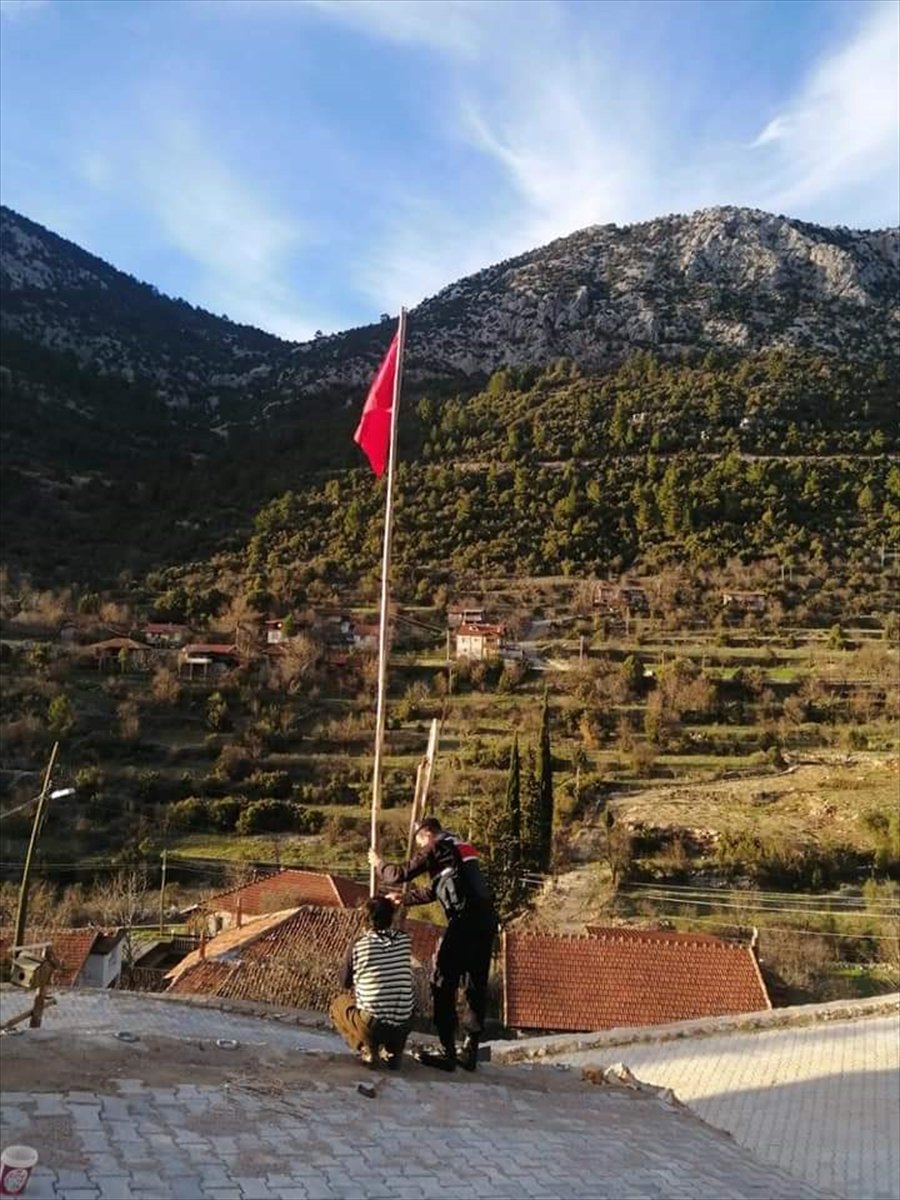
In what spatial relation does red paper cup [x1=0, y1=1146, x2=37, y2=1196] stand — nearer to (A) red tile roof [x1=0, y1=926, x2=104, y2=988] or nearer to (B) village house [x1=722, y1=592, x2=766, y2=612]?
(A) red tile roof [x1=0, y1=926, x2=104, y2=988]

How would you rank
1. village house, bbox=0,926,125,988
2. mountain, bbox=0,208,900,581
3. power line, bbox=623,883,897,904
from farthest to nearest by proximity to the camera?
mountain, bbox=0,208,900,581, power line, bbox=623,883,897,904, village house, bbox=0,926,125,988

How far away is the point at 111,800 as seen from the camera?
30.3m

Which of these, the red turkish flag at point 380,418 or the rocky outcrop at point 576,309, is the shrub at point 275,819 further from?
the rocky outcrop at point 576,309

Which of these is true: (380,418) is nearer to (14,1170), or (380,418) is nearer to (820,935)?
(14,1170)

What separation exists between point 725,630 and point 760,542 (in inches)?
417

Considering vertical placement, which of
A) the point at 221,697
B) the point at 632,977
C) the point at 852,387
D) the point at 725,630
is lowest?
the point at 632,977

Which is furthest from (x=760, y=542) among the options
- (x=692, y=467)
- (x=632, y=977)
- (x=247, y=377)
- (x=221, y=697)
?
(x=247, y=377)

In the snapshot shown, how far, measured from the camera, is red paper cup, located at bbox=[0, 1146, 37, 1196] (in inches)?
104

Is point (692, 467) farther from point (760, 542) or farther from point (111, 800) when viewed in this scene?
point (111, 800)

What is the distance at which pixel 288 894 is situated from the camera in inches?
820

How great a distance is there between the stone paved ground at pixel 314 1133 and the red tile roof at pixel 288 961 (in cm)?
731

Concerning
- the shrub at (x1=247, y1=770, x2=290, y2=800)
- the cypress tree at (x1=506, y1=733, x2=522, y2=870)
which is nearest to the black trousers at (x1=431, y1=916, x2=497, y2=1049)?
the cypress tree at (x1=506, y1=733, x2=522, y2=870)

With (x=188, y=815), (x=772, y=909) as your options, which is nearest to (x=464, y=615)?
(x=188, y=815)

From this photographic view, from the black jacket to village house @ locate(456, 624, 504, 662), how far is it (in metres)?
37.5
